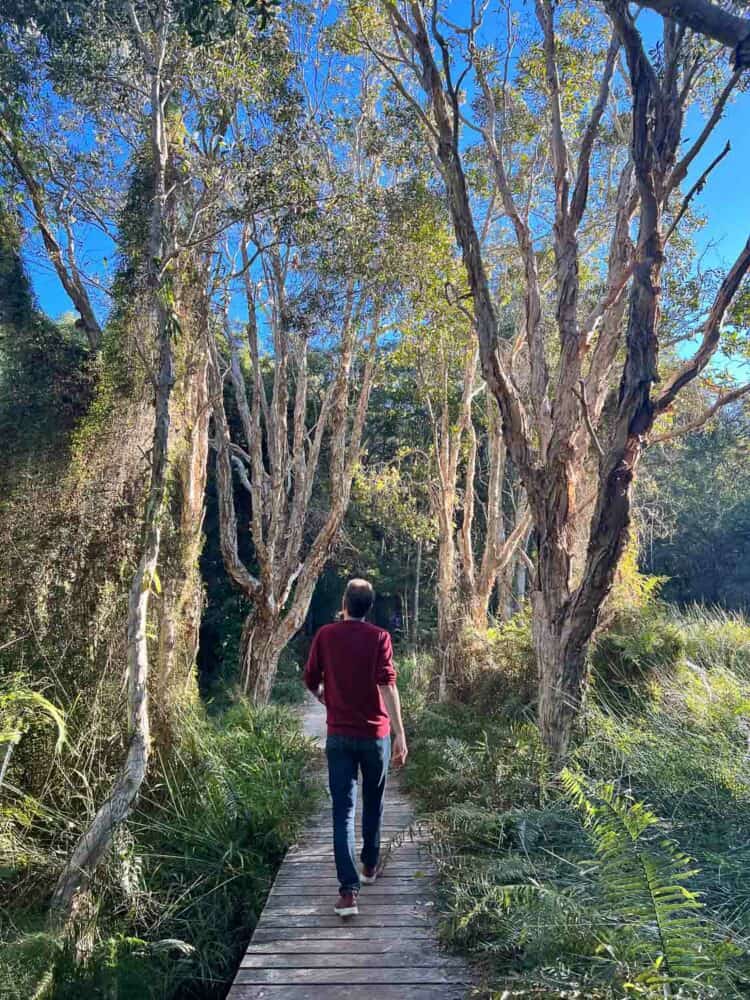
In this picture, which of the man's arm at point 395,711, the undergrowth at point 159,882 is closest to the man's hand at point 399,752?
the man's arm at point 395,711

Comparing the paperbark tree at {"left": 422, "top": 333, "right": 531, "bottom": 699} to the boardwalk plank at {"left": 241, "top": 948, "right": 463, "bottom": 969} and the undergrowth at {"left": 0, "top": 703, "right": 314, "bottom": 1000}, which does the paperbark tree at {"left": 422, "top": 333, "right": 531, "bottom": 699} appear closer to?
the undergrowth at {"left": 0, "top": 703, "right": 314, "bottom": 1000}

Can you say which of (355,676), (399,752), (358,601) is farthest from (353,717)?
(358,601)

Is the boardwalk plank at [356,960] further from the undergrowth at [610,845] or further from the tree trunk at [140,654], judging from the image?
the tree trunk at [140,654]

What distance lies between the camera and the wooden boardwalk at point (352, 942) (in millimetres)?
3141

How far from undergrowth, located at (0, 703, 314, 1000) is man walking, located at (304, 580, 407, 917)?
105 centimetres

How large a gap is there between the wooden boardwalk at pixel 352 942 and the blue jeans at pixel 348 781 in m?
0.27

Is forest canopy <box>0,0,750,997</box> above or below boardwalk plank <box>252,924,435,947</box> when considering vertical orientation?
above

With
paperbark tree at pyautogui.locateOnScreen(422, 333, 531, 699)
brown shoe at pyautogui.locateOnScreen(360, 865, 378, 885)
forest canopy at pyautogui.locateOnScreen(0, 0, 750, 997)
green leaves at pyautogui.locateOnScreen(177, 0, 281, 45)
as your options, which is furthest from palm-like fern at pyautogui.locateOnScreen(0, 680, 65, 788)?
paperbark tree at pyautogui.locateOnScreen(422, 333, 531, 699)

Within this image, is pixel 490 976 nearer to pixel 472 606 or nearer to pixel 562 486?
pixel 562 486

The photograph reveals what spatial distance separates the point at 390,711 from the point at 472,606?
23.4 ft

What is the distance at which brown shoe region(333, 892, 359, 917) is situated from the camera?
3.78 meters

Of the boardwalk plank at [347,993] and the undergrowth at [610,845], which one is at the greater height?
the undergrowth at [610,845]

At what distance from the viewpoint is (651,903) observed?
242 centimetres

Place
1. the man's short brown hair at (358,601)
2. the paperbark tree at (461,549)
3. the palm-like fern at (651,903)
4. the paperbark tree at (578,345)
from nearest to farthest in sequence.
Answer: the palm-like fern at (651,903), the man's short brown hair at (358,601), the paperbark tree at (578,345), the paperbark tree at (461,549)
